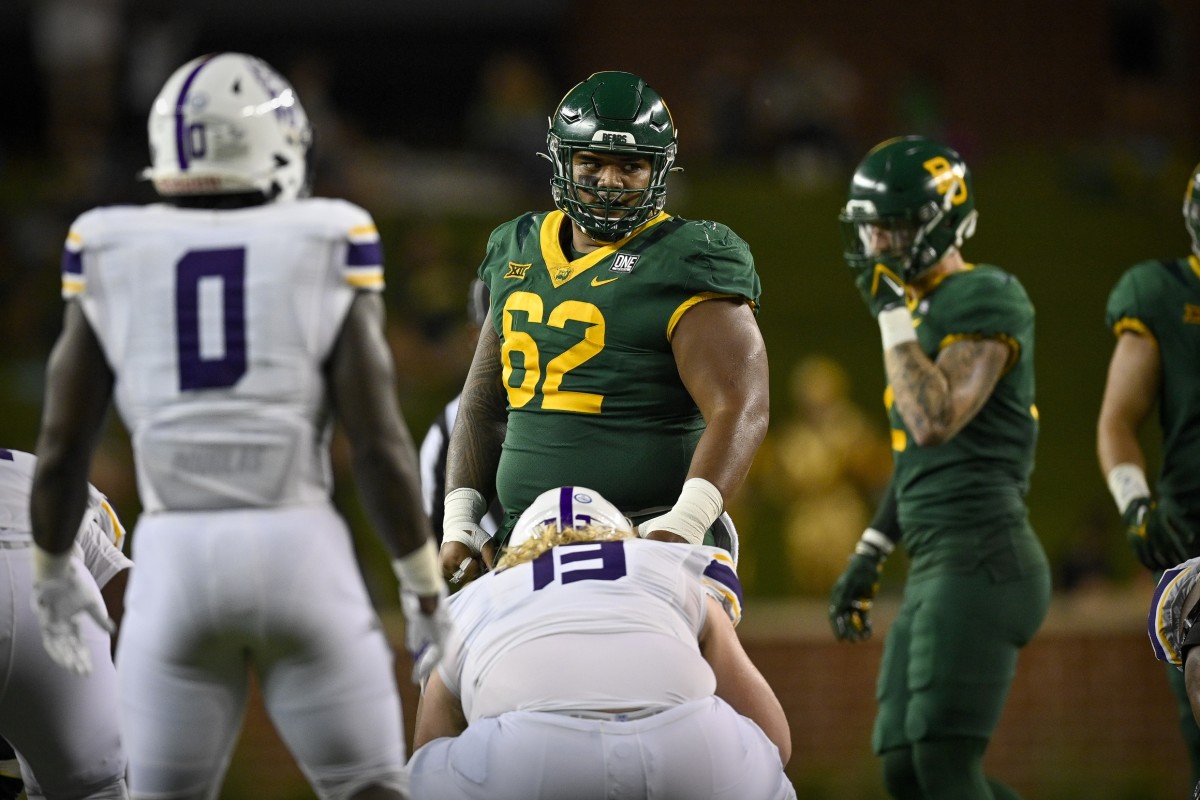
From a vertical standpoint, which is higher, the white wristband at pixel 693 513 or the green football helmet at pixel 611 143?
the green football helmet at pixel 611 143

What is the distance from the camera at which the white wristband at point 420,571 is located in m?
2.72

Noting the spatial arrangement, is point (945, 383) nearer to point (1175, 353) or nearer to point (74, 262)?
point (1175, 353)

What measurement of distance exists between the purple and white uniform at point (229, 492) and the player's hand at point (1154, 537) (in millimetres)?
2240

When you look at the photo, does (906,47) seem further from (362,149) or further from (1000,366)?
(1000,366)

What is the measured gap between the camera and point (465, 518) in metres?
3.71

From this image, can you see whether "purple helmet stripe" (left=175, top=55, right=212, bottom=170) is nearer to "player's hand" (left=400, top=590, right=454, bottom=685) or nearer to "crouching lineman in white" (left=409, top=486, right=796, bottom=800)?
"player's hand" (left=400, top=590, right=454, bottom=685)

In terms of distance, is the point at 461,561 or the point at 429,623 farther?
the point at 461,561

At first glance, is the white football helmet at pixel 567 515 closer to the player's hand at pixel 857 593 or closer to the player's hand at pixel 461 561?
the player's hand at pixel 461 561

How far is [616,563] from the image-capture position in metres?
2.91

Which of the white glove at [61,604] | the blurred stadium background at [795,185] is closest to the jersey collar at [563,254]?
the white glove at [61,604]

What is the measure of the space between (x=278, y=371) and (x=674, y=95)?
40.1ft

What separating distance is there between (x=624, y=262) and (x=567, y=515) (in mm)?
741

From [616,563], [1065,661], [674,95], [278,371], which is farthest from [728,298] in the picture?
[674,95]

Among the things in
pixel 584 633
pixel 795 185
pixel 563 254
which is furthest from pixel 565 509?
pixel 795 185
